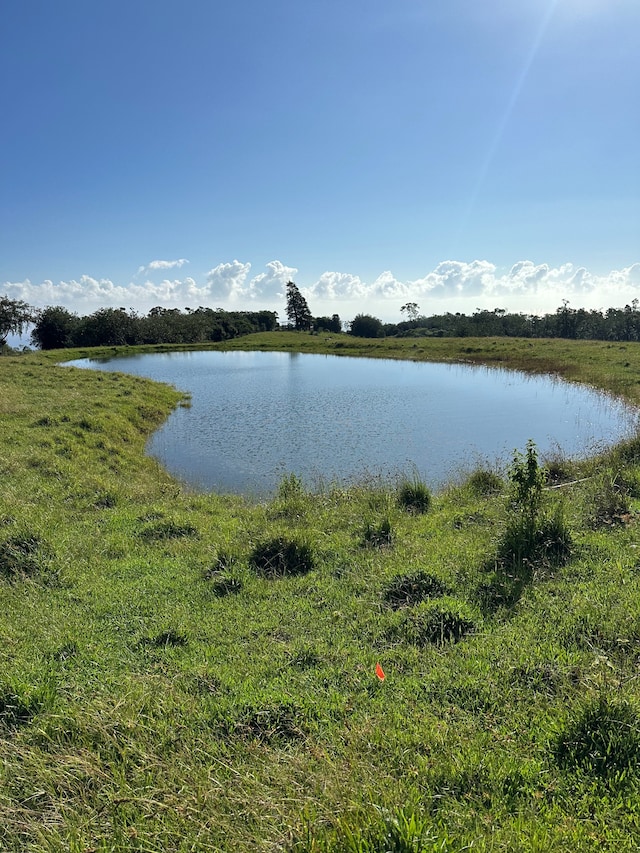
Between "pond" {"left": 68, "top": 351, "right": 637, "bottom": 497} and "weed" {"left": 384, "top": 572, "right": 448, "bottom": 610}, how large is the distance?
6554 mm

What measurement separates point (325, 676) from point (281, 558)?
2830 mm

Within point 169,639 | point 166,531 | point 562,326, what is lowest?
point 169,639

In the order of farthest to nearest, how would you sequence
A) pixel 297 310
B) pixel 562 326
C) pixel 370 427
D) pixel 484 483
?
pixel 297 310 < pixel 562 326 < pixel 370 427 < pixel 484 483

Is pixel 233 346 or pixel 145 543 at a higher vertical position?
pixel 233 346

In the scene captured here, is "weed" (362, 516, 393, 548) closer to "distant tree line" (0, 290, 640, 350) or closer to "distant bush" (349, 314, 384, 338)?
"distant tree line" (0, 290, 640, 350)

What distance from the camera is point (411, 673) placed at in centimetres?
439

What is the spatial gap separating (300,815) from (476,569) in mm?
4343

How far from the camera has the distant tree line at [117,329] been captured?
85500 mm

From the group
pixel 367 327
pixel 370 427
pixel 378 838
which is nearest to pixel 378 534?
pixel 378 838

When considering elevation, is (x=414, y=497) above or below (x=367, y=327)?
below

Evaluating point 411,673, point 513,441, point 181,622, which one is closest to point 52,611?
point 181,622

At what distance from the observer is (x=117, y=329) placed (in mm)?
86812

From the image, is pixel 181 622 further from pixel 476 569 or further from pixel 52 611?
pixel 476 569

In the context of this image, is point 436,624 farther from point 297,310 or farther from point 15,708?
point 297,310
